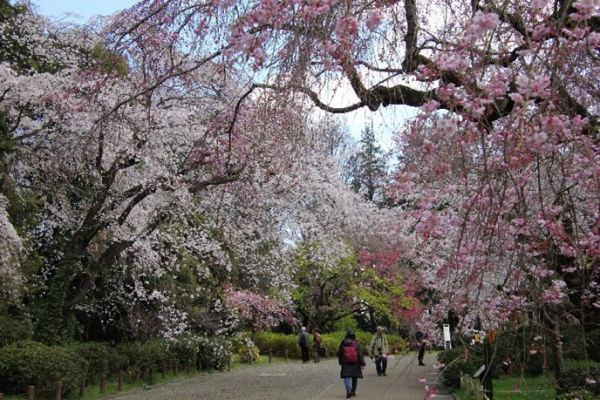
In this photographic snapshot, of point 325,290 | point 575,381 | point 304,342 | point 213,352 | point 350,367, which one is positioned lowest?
point 575,381

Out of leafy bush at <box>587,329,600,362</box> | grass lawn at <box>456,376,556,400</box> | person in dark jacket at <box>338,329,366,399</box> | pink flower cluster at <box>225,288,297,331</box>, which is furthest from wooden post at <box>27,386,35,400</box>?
pink flower cluster at <box>225,288,297,331</box>

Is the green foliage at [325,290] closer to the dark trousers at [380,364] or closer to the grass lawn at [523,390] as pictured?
the dark trousers at [380,364]

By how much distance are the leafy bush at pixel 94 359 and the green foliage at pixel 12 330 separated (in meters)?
1.04

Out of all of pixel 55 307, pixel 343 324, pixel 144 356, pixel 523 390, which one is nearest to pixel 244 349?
pixel 343 324

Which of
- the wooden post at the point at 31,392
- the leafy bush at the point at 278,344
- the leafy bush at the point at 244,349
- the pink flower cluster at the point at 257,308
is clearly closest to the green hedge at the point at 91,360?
the wooden post at the point at 31,392

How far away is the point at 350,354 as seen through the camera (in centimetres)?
1282

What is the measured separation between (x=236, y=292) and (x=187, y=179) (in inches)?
359

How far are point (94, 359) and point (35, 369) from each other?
2.83 m

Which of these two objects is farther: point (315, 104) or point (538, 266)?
point (315, 104)

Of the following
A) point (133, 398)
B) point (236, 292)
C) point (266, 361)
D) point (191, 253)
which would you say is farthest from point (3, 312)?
point (266, 361)

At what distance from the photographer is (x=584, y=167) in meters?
4.10

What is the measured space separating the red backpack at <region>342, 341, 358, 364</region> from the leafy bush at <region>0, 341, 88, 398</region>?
5272 mm

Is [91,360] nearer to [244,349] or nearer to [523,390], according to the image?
[523,390]

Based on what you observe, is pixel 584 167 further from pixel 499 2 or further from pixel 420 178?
pixel 499 2
